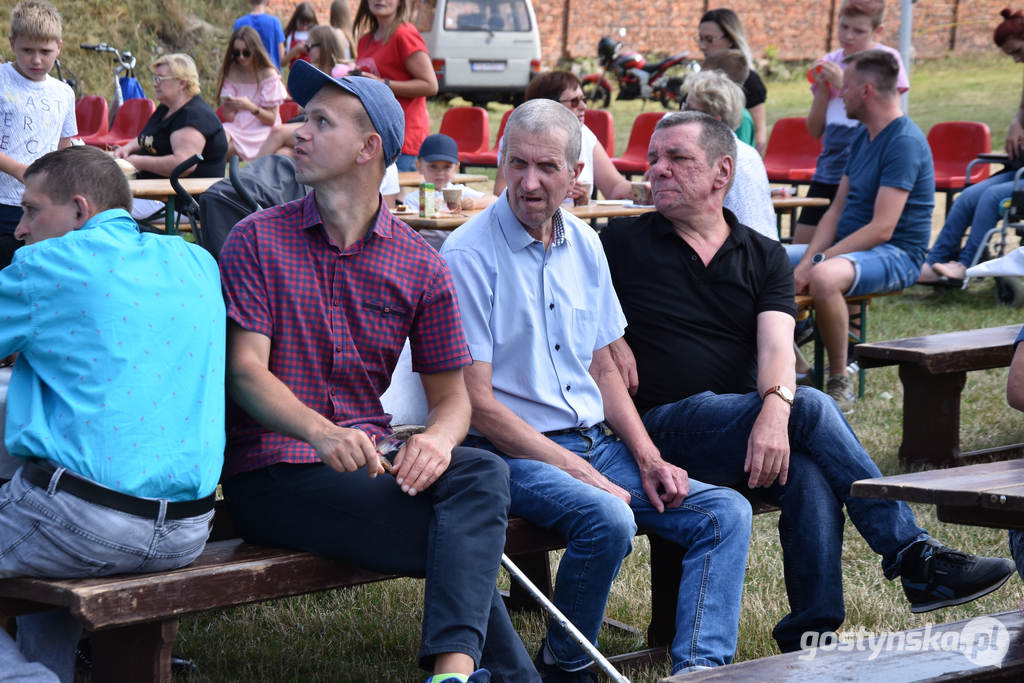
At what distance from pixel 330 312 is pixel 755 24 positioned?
27573 mm

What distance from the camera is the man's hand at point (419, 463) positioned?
2867 mm

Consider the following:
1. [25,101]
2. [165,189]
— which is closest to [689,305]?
[25,101]

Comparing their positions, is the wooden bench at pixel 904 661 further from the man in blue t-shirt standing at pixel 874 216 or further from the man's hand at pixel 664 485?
the man in blue t-shirt standing at pixel 874 216

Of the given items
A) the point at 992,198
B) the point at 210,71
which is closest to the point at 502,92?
the point at 210,71

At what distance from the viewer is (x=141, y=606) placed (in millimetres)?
2586

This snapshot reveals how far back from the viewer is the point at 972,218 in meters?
9.37

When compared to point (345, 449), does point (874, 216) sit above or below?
below

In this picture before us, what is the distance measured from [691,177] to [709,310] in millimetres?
414

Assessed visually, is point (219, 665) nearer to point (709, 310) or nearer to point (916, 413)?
point (709, 310)

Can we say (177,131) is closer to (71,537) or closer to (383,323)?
(383,323)

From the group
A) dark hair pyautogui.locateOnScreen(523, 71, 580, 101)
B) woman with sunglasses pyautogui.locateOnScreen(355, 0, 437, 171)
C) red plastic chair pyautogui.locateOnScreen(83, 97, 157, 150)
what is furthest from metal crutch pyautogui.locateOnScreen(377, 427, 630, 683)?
red plastic chair pyautogui.locateOnScreen(83, 97, 157, 150)

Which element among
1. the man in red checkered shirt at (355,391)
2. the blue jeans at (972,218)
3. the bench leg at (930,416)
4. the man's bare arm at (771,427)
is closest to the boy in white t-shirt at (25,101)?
the man in red checkered shirt at (355,391)

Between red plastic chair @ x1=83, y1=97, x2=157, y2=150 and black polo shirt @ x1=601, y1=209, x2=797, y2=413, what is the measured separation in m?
9.88

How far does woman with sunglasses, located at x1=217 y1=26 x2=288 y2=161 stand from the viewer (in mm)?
9641
